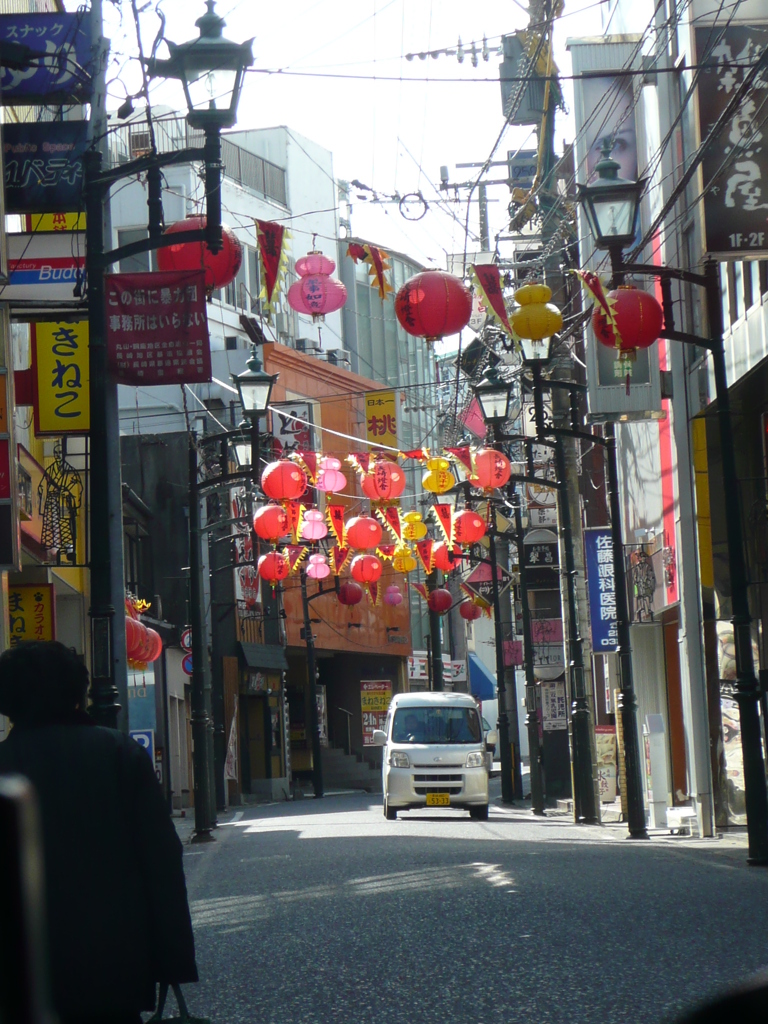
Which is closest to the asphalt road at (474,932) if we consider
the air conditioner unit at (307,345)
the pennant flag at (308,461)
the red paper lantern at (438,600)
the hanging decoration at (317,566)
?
the pennant flag at (308,461)

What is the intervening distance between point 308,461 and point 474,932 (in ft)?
64.1

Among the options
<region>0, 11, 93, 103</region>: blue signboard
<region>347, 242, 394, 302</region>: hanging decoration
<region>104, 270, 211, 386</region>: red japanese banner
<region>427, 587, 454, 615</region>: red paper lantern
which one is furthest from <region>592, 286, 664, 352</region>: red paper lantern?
<region>427, 587, 454, 615</region>: red paper lantern

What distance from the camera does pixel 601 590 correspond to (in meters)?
26.0

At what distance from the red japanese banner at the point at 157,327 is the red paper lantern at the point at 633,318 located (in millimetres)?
4458

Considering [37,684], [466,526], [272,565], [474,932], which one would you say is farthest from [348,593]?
[37,684]

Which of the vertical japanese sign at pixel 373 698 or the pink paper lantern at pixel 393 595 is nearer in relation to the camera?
the pink paper lantern at pixel 393 595

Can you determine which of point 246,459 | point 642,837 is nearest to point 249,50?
point 642,837

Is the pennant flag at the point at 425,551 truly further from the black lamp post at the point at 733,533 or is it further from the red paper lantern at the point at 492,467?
the black lamp post at the point at 733,533

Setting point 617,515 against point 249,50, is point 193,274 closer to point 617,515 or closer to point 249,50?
point 249,50

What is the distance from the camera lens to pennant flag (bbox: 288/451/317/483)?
93.5 feet

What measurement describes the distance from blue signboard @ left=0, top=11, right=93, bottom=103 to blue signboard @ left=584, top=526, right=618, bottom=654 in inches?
503

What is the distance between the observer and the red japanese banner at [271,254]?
17.3m

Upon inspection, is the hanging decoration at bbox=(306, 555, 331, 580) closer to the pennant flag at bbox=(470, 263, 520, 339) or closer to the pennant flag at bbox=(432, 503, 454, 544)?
the pennant flag at bbox=(432, 503, 454, 544)

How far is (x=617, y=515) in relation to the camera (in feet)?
68.6
